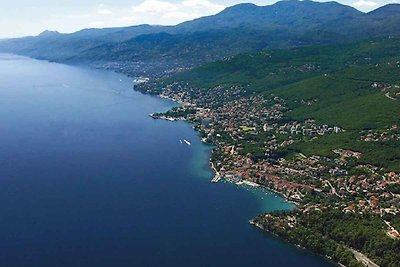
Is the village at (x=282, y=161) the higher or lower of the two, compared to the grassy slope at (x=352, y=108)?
lower

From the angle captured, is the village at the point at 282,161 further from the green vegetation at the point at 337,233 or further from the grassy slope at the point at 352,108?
the green vegetation at the point at 337,233

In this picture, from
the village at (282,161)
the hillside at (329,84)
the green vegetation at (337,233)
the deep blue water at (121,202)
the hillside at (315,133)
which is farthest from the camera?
the hillside at (329,84)

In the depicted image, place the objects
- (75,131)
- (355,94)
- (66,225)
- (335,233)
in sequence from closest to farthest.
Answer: (335,233) < (66,225) < (75,131) < (355,94)

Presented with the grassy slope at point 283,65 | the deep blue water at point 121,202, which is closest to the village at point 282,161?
the deep blue water at point 121,202

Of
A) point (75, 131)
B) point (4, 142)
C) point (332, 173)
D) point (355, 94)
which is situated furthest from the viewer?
point (355, 94)

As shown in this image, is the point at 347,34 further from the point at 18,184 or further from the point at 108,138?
the point at 18,184

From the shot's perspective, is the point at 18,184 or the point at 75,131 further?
the point at 75,131

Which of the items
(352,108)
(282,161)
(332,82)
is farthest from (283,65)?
(282,161)

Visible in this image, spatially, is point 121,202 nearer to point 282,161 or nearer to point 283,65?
point 282,161

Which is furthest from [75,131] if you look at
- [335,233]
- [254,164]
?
[335,233]
